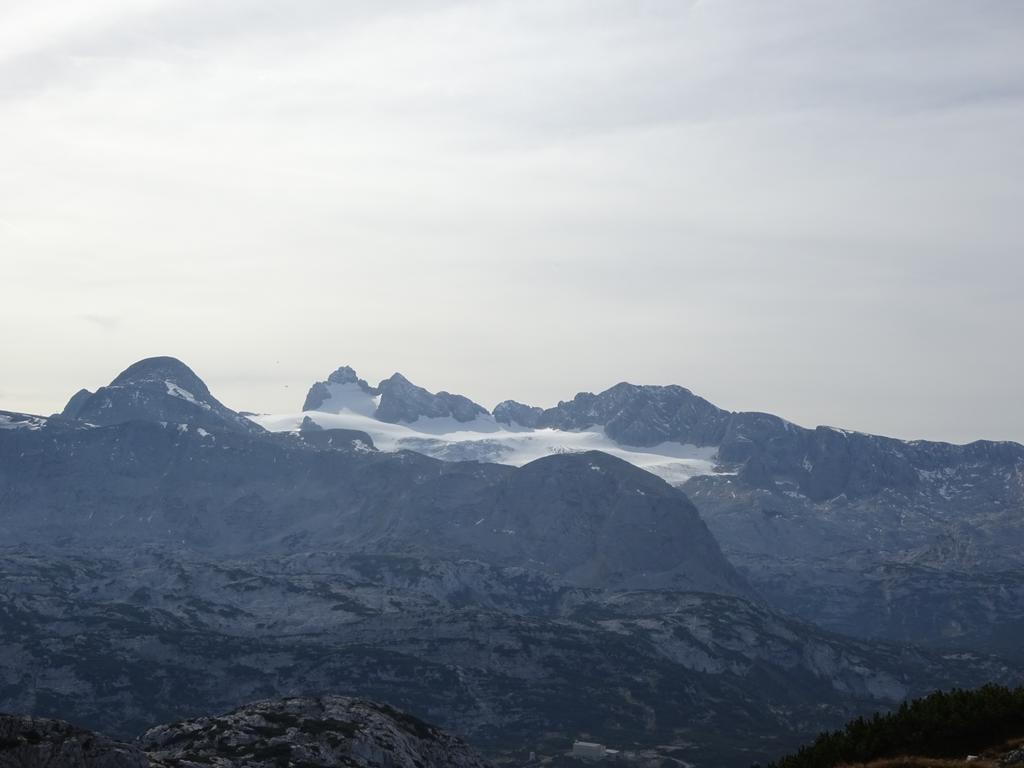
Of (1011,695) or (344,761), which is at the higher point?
(1011,695)

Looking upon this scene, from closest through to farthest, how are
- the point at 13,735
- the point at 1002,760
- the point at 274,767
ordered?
1. the point at 1002,760
2. the point at 13,735
3. the point at 274,767

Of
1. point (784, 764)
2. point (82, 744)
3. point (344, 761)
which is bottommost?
point (344, 761)

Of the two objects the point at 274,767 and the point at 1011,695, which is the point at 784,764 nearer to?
the point at 1011,695

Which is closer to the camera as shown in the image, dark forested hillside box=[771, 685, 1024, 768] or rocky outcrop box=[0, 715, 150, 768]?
dark forested hillside box=[771, 685, 1024, 768]

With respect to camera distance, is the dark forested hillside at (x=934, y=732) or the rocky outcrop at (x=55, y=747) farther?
the rocky outcrop at (x=55, y=747)

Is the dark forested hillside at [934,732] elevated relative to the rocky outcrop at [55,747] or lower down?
elevated

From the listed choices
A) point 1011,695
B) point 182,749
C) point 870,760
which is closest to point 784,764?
point 870,760

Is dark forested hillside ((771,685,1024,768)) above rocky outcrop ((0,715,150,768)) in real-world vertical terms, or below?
above

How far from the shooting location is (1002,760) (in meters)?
82.1

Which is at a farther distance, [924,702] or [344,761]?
[344,761]

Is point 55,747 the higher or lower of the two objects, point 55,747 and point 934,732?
the lower

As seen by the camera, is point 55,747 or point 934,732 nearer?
point 934,732

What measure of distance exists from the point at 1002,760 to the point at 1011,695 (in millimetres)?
15476

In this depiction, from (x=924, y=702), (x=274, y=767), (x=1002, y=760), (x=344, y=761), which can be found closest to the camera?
(x=1002, y=760)
